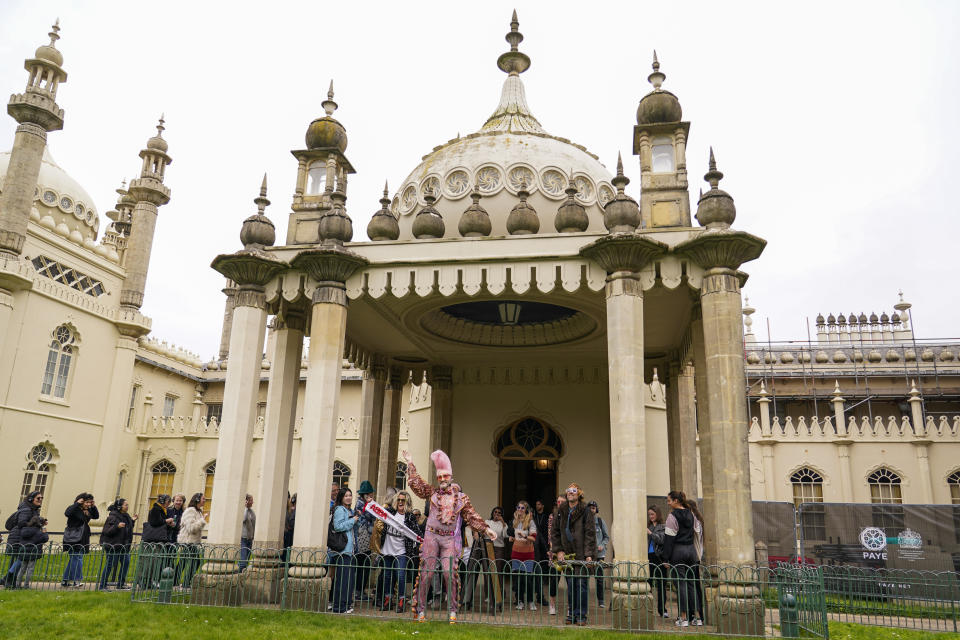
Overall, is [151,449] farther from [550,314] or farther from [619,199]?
[619,199]

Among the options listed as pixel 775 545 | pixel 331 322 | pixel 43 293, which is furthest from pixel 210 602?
pixel 43 293

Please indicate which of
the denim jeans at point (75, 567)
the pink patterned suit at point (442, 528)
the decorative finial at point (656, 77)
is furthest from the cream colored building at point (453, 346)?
the denim jeans at point (75, 567)

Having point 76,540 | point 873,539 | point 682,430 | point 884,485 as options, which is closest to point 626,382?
point 682,430

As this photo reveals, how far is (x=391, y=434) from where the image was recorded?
17.8 meters

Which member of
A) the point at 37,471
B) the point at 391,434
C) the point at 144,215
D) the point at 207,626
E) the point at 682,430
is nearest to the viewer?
the point at 207,626

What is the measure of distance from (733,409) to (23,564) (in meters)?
11.9

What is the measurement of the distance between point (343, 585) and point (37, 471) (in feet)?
69.8

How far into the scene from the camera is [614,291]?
10.3 meters

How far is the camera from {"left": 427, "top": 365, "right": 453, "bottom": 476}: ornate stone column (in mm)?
17328

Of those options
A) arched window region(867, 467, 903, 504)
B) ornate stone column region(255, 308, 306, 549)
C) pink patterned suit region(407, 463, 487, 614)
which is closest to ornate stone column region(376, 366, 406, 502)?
ornate stone column region(255, 308, 306, 549)

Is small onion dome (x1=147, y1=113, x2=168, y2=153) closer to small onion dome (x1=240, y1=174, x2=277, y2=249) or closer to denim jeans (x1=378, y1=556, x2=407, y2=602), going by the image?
small onion dome (x1=240, y1=174, x2=277, y2=249)

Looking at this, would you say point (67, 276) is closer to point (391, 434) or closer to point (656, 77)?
point (391, 434)

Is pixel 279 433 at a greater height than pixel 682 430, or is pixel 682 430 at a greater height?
pixel 682 430

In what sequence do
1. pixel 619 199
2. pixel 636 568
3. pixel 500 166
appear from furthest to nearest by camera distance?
pixel 500 166
pixel 619 199
pixel 636 568
